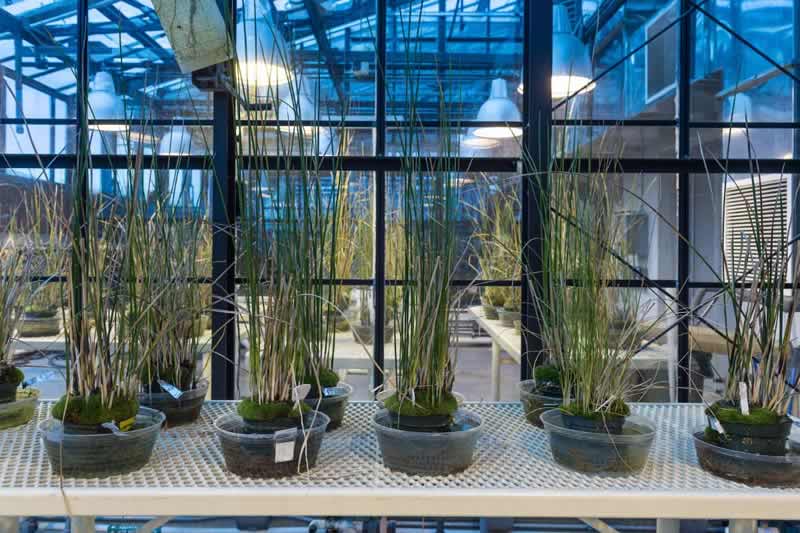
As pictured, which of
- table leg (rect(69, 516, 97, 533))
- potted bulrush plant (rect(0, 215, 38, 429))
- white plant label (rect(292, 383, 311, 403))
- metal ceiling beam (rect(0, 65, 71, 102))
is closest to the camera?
white plant label (rect(292, 383, 311, 403))

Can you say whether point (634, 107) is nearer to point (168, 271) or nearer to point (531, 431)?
point (531, 431)

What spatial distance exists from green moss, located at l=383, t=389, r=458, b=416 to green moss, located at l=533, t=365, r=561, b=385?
341mm

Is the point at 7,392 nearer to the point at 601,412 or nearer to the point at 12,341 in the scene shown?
the point at 12,341

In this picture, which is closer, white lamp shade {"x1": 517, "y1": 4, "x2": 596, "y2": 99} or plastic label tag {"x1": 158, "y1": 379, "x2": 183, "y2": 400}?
plastic label tag {"x1": 158, "y1": 379, "x2": 183, "y2": 400}

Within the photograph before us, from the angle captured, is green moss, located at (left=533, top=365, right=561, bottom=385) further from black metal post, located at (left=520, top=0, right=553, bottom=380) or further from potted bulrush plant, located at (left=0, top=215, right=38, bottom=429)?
potted bulrush plant, located at (left=0, top=215, right=38, bottom=429)

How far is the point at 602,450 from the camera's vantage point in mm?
999

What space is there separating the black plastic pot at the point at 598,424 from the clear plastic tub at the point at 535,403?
16 cm

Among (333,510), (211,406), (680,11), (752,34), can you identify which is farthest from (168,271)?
(752,34)

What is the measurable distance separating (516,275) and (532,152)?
1.62 feet

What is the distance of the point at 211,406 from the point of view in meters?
1.40

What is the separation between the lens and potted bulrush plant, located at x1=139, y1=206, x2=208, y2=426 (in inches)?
48.2

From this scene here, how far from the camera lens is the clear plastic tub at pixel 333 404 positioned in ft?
3.98

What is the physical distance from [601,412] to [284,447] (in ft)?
2.00

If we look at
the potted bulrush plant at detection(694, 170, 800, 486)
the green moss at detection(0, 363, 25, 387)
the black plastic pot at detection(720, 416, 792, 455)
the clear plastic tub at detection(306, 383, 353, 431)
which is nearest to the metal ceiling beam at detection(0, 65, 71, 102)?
the green moss at detection(0, 363, 25, 387)
